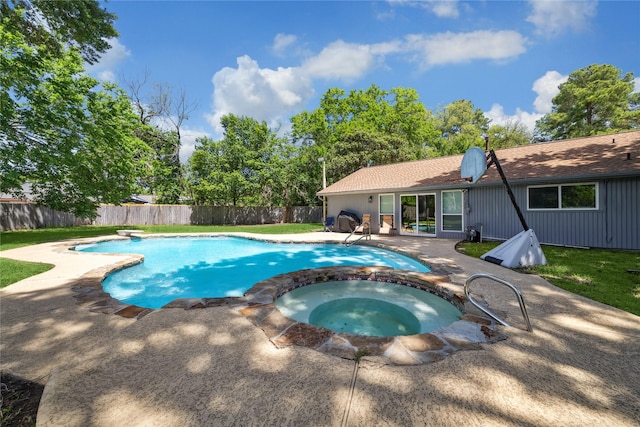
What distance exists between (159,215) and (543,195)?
23769 millimetres

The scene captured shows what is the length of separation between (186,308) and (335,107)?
27.9 m

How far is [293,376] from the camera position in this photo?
6.39 ft

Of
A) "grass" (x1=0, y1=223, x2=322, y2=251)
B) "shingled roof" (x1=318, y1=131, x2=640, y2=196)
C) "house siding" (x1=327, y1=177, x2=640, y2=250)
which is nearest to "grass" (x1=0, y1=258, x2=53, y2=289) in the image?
"grass" (x1=0, y1=223, x2=322, y2=251)

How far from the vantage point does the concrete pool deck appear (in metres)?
1.59

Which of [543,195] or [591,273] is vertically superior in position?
[543,195]

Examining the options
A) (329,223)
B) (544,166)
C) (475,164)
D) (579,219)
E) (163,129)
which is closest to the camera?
(475,164)

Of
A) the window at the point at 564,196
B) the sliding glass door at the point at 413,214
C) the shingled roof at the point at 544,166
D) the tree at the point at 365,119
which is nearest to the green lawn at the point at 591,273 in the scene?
the window at the point at 564,196

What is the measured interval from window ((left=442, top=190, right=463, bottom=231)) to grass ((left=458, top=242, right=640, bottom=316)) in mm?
3407

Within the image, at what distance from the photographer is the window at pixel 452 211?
419 inches

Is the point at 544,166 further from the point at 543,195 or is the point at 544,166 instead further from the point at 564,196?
the point at 564,196

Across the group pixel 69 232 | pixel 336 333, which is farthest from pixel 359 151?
pixel 336 333

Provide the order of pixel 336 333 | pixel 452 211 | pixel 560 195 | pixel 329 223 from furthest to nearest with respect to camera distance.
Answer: pixel 329 223 < pixel 452 211 < pixel 560 195 < pixel 336 333

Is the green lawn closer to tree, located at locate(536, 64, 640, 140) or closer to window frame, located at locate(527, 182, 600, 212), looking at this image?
window frame, located at locate(527, 182, 600, 212)

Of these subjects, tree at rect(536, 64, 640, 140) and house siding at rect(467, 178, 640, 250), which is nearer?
house siding at rect(467, 178, 640, 250)
